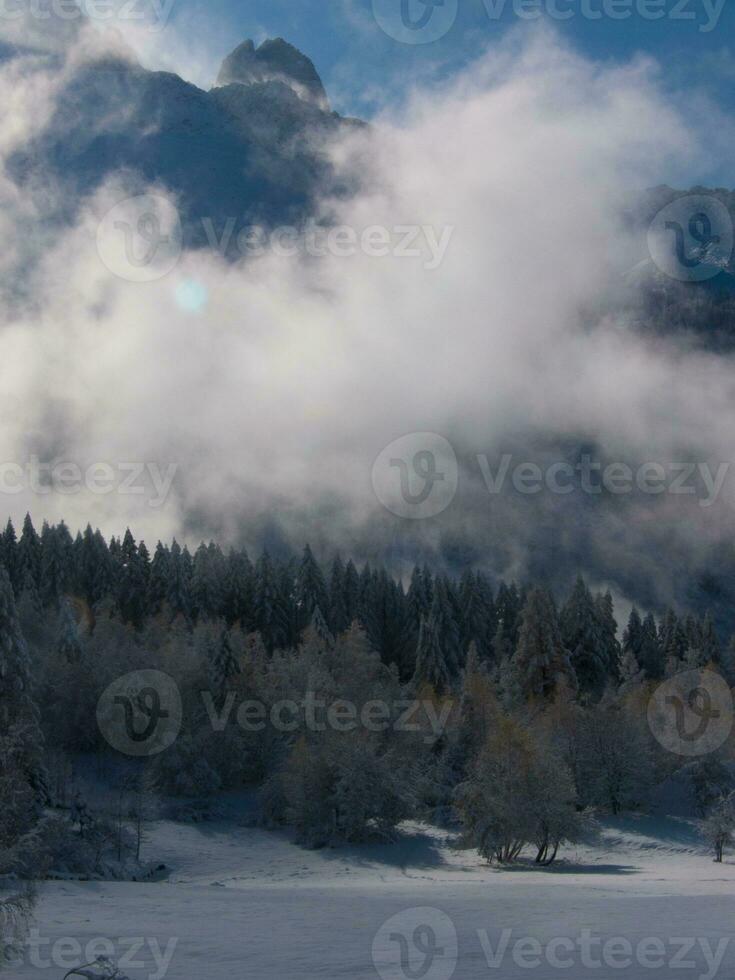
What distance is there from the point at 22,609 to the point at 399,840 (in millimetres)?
36841

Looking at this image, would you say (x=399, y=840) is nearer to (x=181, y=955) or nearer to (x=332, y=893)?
(x=332, y=893)

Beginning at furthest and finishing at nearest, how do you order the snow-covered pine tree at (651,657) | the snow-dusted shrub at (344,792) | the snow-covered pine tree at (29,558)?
1. the snow-covered pine tree at (651,657)
2. the snow-covered pine tree at (29,558)
3. the snow-dusted shrub at (344,792)

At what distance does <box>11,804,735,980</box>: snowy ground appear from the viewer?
17.7 m

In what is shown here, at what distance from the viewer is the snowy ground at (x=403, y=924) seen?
696 inches

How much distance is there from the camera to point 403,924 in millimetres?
22375

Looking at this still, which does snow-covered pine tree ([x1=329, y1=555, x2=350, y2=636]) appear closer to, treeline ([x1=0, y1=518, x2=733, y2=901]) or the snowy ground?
treeline ([x1=0, y1=518, x2=733, y2=901])

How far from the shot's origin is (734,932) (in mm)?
21109

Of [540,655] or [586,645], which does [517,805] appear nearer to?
Result: [540,655]

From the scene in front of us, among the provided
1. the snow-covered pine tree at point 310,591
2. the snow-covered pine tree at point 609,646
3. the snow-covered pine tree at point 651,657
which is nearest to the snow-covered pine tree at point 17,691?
the snow-covered pine tree at point 609,646

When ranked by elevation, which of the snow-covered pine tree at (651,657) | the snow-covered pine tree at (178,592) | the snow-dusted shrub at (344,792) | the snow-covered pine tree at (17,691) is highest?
the snow-covered pine tree at (178,592)

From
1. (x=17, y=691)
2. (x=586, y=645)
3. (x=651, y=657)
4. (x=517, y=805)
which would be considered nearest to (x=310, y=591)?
(x=586, y=645)

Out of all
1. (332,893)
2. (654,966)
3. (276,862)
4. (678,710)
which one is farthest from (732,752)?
Result: (654,966)

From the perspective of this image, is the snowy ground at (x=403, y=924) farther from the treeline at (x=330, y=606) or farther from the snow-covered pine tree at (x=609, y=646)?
the treeline at (x=330, y=606)

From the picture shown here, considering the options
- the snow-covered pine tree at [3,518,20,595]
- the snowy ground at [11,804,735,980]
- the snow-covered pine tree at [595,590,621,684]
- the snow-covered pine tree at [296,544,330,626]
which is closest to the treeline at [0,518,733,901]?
the snow-covered pine tree at [296,544,330,626]
